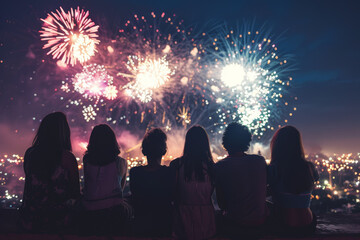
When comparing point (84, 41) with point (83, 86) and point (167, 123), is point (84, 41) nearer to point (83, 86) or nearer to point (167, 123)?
point (83, 86)

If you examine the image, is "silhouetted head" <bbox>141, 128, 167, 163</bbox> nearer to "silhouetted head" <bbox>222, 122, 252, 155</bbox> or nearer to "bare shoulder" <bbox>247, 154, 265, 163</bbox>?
"silhouetted head" <bbox>222, 122, 252, 155</bbox>

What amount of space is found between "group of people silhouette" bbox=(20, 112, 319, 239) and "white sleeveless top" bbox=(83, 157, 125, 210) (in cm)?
1

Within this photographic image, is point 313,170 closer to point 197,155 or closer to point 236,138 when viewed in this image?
point 236,138

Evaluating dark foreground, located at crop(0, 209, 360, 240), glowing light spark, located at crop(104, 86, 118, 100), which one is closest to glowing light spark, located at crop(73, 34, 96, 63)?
glowing light spark, located at crop(104, 86, 118, 100)

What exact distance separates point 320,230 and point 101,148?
367cm

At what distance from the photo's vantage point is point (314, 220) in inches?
144

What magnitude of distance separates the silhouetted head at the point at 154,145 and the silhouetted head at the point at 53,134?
1.18 m

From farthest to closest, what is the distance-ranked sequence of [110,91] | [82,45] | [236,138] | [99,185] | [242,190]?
[110,91], [82,45], [236,138], [99,185], [242,190]

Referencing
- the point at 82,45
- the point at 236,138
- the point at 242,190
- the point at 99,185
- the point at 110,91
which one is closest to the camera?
the point at 242,190

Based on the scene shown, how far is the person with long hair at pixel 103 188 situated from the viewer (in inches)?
137

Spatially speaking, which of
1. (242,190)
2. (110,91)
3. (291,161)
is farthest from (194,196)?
(110,91)

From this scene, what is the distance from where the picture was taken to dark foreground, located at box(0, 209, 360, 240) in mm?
3393

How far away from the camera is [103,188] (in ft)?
11.5

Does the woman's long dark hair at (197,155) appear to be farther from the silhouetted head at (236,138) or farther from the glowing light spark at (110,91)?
the glowing light spark at (110,91)
